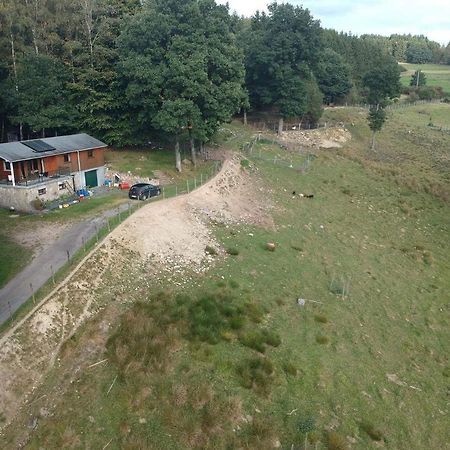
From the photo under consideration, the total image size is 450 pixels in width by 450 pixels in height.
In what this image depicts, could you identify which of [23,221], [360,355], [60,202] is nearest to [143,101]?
[60,202]

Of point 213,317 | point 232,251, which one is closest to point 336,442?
point 213,317

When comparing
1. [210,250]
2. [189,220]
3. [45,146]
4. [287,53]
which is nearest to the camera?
[210,250]

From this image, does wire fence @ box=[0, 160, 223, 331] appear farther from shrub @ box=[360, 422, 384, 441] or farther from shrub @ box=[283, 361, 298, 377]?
shrub @ box=[360, 422, 384, 441]

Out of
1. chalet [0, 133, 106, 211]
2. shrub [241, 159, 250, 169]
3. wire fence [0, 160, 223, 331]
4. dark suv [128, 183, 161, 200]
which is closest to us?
wire fence [0, 160, 223, 331]

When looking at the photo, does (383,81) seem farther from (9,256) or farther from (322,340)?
(9,256)

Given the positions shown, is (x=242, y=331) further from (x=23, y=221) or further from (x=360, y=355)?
(x=23, y=221)

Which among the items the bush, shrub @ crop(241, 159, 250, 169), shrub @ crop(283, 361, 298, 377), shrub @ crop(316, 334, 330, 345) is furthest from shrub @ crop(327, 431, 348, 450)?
shrub @ crop(241, 159, 250, 169)
